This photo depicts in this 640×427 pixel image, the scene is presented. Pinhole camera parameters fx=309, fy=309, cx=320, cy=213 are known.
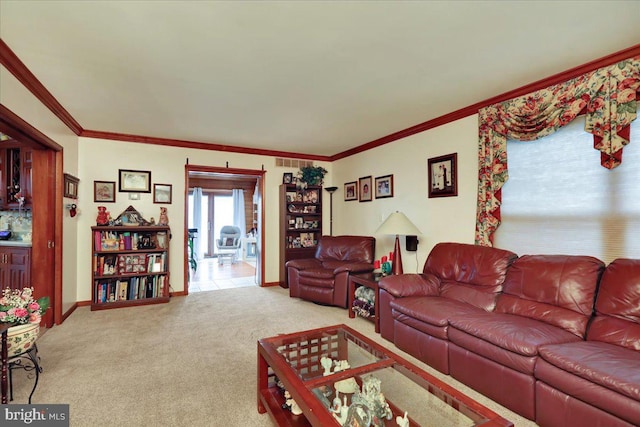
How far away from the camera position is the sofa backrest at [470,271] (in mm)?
2797

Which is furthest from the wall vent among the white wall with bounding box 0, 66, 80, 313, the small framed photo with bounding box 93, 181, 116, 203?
the white wall with bounding box 0, 66, 80, 313

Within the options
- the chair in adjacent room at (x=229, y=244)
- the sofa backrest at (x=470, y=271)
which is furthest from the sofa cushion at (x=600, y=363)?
the chair in adjacent room at (x=229, y=244)

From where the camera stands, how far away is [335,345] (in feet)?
7.25

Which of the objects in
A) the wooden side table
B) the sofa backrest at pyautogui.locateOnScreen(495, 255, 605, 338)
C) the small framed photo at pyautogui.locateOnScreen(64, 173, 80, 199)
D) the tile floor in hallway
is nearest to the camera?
the sofa backrest at pyautogui.locateOnScreen(495, 255, 605, 338)

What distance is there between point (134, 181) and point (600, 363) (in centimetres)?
543

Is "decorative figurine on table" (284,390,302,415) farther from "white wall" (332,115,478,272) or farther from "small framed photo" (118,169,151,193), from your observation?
"small framed photo" (118,169,151,193)

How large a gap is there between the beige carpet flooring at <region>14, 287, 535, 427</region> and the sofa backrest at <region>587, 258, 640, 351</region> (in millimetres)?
758

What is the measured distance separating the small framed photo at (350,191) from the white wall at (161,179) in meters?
1.27

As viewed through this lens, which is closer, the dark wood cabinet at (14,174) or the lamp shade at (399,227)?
the lamp shade at (399,227)

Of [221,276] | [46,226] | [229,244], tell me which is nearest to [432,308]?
[46,226]

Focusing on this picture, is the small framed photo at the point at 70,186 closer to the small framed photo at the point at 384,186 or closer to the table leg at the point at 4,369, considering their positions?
the table leg at the point at 4,369

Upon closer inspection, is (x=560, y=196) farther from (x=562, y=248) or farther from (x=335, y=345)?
(x=335, y=345)

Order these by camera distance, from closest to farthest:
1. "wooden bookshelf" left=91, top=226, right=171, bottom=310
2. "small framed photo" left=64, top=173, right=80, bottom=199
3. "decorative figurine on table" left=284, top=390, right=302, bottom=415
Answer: "decorative figurine on table" left=284, top=390, right=302, bottom=415, "small framed photo" left=64, top=173, right=80, bottom=199, "wooden bookshelf" left=91, top=226, right=171, bottom=310

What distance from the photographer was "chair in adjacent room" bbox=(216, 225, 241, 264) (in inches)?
333
